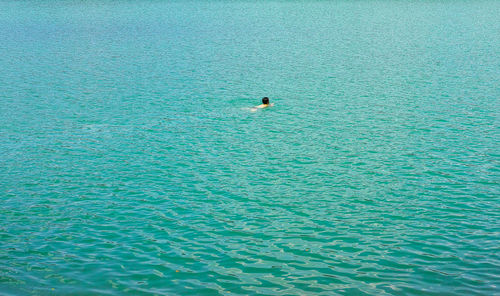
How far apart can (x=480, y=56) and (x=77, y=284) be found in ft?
202

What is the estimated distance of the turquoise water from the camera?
19.5m

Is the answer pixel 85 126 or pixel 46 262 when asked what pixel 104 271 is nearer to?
pixel 46 262

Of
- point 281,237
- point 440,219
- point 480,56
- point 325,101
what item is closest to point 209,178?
point 281,237

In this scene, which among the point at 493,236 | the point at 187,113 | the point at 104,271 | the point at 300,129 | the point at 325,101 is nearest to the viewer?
the point at 104,271

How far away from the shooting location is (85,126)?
128 ft

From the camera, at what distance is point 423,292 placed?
58.2 ft

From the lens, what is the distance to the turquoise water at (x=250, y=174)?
19500 mm

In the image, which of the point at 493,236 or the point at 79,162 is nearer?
the point at 493,236

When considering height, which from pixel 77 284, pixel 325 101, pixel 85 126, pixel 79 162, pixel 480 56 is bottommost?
pixel 77 284

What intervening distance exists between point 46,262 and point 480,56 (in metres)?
61.5

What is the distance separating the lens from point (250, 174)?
97.3ft

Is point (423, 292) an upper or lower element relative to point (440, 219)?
lower

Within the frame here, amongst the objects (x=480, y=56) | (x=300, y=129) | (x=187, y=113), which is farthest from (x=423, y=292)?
(x=480, y=56)

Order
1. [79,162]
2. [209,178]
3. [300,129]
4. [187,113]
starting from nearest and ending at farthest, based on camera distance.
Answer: [209,178] → [79,162] → [300,129] → [187,113]
